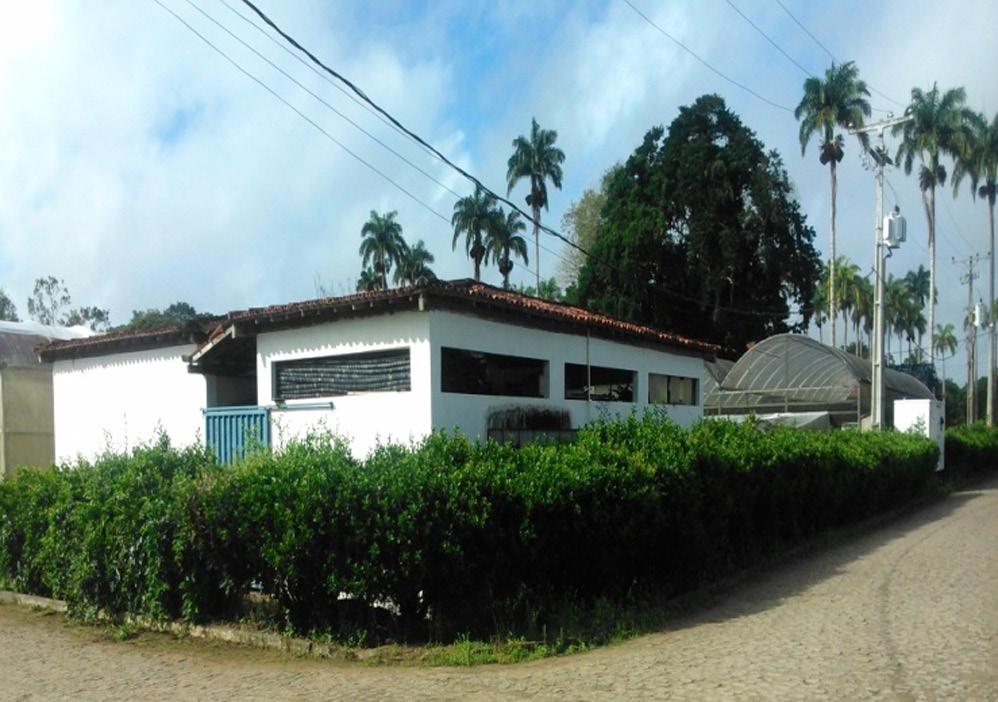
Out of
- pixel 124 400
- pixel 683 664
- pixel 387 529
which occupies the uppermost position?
pixel 124 400

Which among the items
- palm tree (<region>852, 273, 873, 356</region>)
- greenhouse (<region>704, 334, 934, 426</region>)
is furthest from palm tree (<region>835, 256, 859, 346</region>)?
→ greenhouse (<region>704, 334, 934, 426</region>)

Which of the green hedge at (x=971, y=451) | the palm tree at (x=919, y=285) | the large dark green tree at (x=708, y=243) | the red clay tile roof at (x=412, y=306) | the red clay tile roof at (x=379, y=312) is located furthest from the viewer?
the palm tree at (x=919, y=285)

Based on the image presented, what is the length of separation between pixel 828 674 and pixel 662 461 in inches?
135

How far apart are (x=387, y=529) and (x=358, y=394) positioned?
5573 mm

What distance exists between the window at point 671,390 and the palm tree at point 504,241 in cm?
2928

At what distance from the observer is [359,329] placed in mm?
13070

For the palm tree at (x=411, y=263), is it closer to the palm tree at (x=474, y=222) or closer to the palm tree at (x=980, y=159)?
the palm tree at (x=474, y=222)

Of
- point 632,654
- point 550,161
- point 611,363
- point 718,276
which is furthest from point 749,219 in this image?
point 632,654

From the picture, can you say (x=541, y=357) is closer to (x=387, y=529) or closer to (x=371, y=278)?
(x=387, y=529)

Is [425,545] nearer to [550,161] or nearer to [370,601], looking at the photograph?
[370,601]

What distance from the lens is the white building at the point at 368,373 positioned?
12.6 m

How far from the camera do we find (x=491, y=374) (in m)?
13.6

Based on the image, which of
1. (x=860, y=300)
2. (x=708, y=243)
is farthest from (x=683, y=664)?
(x=860, y=300)

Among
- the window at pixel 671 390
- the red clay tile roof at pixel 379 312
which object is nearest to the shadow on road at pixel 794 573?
the window at pixel 671 390
